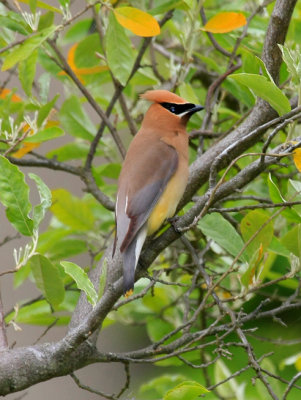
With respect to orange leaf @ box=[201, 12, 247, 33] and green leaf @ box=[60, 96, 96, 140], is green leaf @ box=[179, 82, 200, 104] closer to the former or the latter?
orange leaf @ box=[201, 12, 247, 33]

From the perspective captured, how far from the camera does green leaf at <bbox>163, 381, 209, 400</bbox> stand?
212cm

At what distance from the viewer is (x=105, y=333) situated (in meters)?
5.68

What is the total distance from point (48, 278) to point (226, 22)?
1060 mm

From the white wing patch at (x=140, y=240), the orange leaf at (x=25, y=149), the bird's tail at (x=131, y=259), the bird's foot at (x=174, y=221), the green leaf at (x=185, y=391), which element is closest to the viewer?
the green leaf at (x=185, y=391)

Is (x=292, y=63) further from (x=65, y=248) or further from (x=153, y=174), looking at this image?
(x=65, y=248)

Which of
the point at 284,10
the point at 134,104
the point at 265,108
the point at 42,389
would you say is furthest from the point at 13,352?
the point at 42,389

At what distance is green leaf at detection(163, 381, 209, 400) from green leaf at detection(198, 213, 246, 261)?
628 mm

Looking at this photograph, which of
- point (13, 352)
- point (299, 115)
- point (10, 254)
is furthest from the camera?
point (10, 254)

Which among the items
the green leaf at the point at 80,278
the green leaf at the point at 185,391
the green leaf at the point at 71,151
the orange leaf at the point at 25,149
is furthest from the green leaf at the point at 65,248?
the green leaf at the point at 185,391

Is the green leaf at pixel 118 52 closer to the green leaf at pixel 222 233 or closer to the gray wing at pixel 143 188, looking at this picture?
the gray wing at pixel 143 188

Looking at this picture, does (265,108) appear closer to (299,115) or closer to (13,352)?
(299,115)

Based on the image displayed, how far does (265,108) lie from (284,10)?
A: 0.98 feet

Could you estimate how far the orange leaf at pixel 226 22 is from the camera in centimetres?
287

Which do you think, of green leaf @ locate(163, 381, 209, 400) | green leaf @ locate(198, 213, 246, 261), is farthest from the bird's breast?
green leaf @ locate(163, 381, 209, 400)
